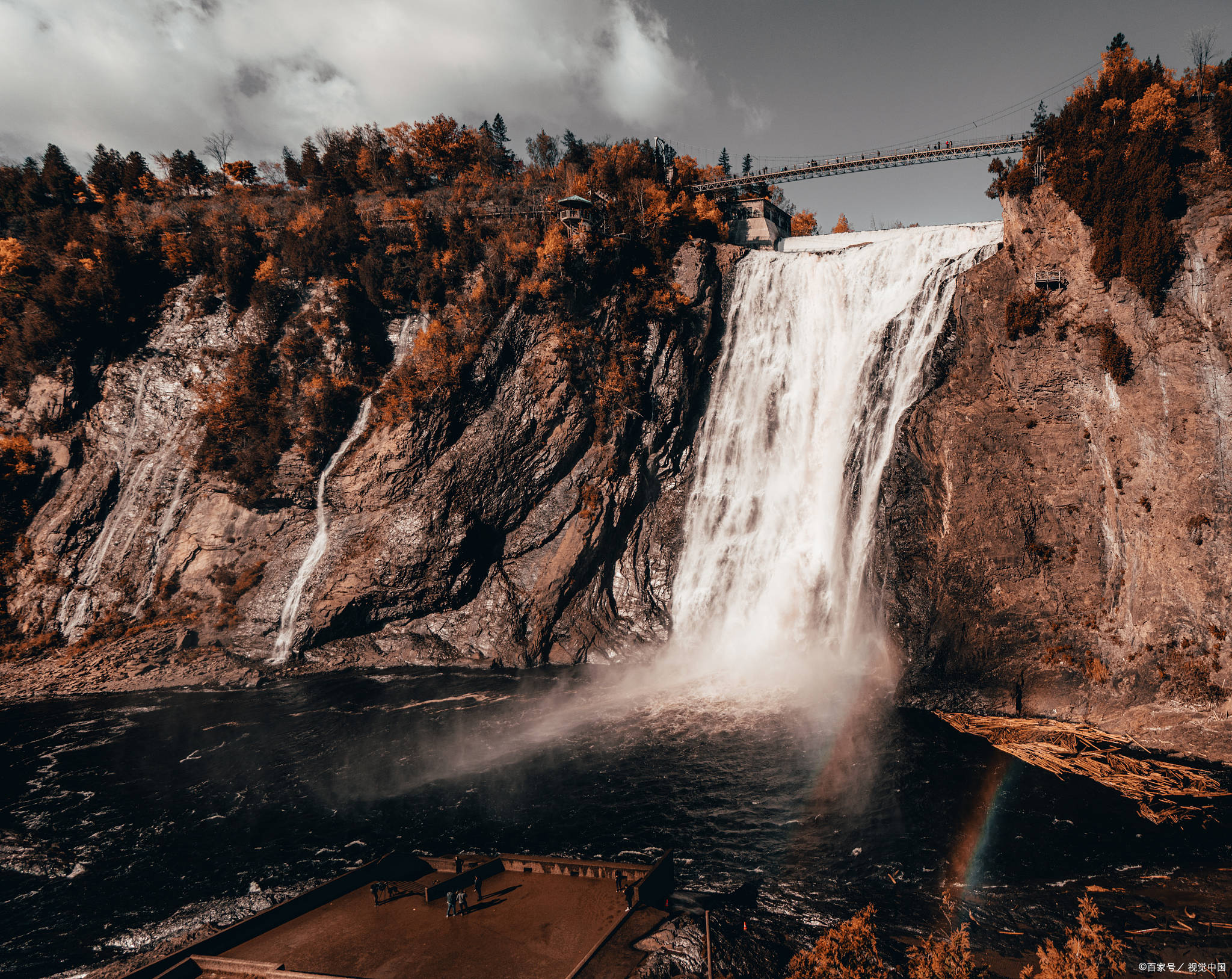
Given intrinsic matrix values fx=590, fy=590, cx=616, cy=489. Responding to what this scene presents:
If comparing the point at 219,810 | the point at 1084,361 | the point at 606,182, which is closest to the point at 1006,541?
the point at 1084,361

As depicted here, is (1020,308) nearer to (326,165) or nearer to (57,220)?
(326,165)

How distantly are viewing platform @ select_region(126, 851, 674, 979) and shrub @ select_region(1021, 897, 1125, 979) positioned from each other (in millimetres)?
7904

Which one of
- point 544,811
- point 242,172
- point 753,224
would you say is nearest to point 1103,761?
point 544,811

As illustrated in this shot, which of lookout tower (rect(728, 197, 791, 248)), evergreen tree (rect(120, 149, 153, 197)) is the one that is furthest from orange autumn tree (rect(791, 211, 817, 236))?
evergreen tree (rect(120, 149, 153, 197))

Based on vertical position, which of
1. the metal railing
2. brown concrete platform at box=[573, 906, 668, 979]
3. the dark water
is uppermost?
the metal railing

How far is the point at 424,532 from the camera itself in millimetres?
38844

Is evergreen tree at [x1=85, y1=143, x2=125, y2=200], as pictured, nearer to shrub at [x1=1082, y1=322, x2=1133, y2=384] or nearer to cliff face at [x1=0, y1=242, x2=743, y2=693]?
cliff face at [x1=0, y1=242, x2=743, y2=693]

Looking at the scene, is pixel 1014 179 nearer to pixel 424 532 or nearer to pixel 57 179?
pixel 424 532

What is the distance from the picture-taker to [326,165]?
57375mm

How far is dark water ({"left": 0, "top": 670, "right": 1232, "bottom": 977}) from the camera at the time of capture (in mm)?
16297

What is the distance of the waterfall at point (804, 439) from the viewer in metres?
32.7

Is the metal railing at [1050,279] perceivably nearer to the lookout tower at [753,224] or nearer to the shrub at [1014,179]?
the shrub at [1014,179]

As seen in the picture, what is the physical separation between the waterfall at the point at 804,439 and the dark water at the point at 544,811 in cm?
820

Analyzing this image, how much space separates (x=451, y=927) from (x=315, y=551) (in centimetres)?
3218
